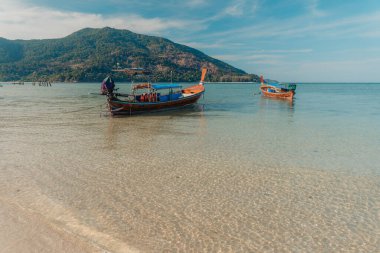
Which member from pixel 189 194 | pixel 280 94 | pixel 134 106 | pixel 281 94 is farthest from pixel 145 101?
pixel 280 94

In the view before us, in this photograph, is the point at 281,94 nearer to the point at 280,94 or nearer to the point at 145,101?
the point at 280,94

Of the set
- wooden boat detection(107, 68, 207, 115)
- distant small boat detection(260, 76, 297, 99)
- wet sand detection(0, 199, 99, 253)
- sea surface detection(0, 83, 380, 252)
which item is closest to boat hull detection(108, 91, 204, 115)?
wooden boat detection(107, 68, 207, 115)

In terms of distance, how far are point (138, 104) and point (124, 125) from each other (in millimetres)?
5793

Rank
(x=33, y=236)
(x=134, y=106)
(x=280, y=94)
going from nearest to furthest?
(x=33, y=236) → (x=134, y=106) → (x=280, y=94)

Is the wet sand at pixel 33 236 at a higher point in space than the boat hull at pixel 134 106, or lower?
lower

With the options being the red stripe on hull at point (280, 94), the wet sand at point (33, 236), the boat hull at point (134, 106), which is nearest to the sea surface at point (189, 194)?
the wet sand at point (33, 236)

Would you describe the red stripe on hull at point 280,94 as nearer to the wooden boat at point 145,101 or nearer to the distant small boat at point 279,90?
the distant small boat at point 279,90

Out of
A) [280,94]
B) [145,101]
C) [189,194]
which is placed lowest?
[189,194]

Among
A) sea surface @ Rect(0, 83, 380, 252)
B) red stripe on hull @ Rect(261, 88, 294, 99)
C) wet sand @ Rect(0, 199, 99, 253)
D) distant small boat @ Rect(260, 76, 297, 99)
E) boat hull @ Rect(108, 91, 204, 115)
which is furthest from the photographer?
distant small boat @ Rect(260, 76, 297, 99)

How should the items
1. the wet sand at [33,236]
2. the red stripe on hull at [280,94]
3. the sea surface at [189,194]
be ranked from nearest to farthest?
1. the wet sand at [33,236]
2. the sea surface at [189,194]
3. the red stripe on hull at [280,94]

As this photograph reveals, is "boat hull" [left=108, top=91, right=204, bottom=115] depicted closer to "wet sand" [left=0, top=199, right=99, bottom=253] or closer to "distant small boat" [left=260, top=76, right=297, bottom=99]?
"wet sand" [left=0, top=199, right=99, bottom=253]

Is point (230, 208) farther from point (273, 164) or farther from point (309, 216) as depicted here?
point (273, 164)

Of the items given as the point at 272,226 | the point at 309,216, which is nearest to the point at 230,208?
the point at 272,226

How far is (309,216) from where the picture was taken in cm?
646
